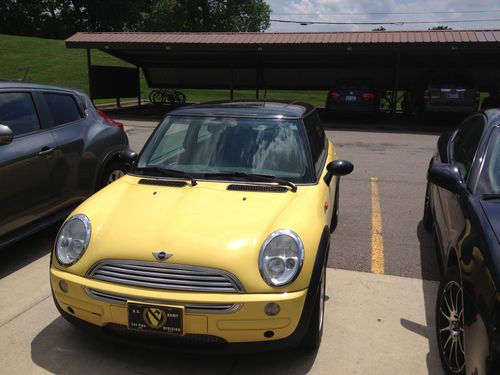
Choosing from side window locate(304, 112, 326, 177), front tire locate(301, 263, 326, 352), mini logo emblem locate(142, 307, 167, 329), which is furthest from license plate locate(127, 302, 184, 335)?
side window locate(304, 112, 326, 177)

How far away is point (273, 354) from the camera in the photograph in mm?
3164

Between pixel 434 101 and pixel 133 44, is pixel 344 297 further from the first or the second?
pixel 133 44

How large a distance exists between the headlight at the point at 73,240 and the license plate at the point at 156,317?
1.76 feet

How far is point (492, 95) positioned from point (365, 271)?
18.3 m

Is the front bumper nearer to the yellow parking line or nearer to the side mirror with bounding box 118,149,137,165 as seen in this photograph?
the side mirror with bounding box 118,149,137,165

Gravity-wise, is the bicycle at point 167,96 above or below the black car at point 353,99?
below

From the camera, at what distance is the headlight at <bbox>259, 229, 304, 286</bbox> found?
9.18 feet

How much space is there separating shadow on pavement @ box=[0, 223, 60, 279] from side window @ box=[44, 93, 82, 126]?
1.25 meters

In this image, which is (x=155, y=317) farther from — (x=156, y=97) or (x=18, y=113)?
(x=156, y=97)

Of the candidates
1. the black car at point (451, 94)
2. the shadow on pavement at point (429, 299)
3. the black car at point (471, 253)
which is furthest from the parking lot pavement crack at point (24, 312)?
the black car at point (451, 94)

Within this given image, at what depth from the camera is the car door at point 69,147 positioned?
515 centimetres

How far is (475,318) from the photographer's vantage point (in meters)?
2.40

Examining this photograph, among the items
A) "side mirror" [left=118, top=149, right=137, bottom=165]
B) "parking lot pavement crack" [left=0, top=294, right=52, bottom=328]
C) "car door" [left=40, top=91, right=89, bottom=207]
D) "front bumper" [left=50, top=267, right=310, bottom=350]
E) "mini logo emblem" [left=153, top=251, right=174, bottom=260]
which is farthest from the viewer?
"car door" [left=40, top=91, right=89, bottom=207]

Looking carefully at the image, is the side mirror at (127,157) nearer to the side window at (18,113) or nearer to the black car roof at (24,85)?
the side window at (18,113)
